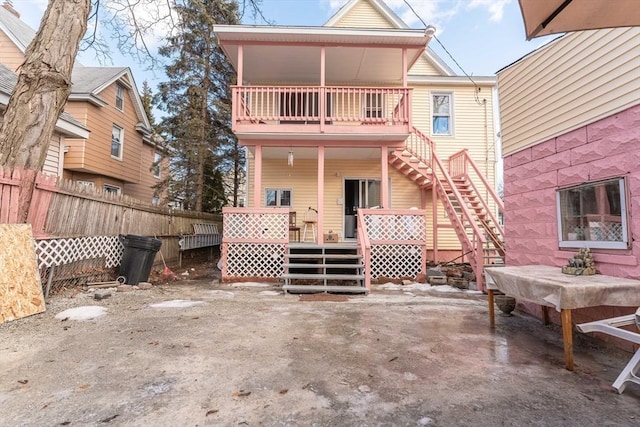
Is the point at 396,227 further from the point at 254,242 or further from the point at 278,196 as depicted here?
the point at 278,196

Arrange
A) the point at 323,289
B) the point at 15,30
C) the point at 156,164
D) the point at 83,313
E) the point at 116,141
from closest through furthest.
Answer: the point at 83,313
the point at 323,289
the point at 15,30
the point at 116,141
the point at 156,164

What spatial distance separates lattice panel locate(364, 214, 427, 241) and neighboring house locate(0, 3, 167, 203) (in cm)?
928

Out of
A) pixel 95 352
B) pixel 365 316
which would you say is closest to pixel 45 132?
pixel 95 352

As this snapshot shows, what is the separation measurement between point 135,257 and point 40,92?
3.42 metres

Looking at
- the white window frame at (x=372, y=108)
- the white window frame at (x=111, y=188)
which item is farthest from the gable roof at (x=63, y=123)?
the white window frame at (x=372, y=108)

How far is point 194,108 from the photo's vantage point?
15.4 metres

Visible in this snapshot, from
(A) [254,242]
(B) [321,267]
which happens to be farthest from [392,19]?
(B) [321,267]

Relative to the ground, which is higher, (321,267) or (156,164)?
(156,164)

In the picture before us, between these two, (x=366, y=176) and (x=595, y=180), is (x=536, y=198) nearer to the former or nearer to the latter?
(x=595, y=180)

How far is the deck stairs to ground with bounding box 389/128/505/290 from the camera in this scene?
842 cm

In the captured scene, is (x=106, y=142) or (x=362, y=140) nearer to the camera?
(x=362, y=140)

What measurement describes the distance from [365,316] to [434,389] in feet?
7.45

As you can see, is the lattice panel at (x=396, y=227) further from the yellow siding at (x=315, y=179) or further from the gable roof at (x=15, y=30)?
the gable roof at (x=15, y=30)

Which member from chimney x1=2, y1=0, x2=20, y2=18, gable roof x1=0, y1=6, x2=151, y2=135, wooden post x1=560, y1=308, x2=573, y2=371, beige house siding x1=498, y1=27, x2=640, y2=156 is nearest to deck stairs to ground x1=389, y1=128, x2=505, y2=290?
beige house siding x1=498, y1=27, x2=640, y2=156
